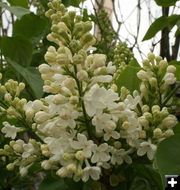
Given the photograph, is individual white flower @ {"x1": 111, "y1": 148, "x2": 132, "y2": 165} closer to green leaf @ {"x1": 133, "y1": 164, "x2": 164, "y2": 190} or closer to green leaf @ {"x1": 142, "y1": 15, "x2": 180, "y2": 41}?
green leaf @ {"x1": 133, "y1": 164, "x2": 164, "y2": 190}

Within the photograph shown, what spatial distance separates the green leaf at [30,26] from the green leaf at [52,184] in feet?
1.84

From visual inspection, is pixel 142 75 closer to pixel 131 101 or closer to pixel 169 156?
pixel 131 101

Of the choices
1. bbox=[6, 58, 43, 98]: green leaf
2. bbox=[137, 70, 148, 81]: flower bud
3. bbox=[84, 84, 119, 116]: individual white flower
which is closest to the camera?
bbox=[84, 84, 119, 116]: individual white flower

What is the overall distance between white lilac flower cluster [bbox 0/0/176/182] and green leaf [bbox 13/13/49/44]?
46cm

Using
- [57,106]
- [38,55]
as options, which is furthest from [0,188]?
[57,106]

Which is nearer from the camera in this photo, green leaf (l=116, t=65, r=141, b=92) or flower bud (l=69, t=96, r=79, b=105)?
flower bud (l=69, t=96, r=79, b=105)

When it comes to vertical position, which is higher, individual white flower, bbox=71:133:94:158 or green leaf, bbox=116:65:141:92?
green leaf, bbox=116:65:141:92

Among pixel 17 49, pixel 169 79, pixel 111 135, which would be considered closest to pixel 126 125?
pixel 111 135

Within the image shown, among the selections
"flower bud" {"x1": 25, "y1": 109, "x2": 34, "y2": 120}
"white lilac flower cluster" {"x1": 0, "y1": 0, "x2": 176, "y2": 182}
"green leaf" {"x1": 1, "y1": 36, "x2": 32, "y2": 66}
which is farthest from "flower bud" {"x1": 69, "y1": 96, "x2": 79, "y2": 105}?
"green leaf" {"x1": 1, "y1": 36, "x2": 32, "y2": 66}

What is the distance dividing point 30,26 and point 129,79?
0.47 m

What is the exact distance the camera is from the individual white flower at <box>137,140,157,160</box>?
0.53 metres

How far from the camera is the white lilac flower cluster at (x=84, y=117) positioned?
1.65 feet

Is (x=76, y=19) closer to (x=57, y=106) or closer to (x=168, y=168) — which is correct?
(x=57, y=106)

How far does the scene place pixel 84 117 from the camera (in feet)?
1.72
